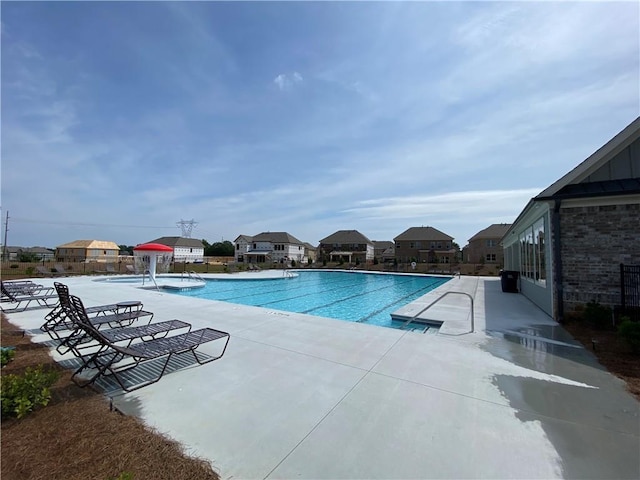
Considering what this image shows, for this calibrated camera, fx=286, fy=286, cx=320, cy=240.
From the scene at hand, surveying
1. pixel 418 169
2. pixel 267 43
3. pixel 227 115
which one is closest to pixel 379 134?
pixel 418 169

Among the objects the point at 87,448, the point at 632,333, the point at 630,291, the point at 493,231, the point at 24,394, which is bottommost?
the point at 87,448

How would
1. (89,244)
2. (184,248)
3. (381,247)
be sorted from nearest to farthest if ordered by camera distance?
1. (89,244)
2. (184,248)
3. (381,247)

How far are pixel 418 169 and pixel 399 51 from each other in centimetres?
997

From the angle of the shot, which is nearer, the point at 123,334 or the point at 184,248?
the point at 123,334

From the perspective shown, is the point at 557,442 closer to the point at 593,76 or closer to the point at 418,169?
the point at 593,76

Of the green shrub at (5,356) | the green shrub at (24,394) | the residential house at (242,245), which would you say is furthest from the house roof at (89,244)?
the green shrub at (24,394)

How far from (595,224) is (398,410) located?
7999mm

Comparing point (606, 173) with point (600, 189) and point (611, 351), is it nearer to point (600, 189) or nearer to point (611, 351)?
point (600, 189)

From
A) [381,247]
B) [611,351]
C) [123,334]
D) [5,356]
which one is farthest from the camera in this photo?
[381,247]

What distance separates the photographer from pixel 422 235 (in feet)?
181

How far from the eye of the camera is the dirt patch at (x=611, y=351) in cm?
424

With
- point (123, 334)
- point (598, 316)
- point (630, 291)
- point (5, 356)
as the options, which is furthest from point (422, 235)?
point (5, 356)

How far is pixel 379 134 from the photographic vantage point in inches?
580

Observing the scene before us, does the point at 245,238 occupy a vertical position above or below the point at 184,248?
above
